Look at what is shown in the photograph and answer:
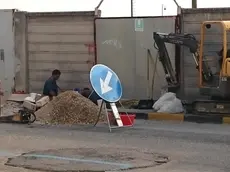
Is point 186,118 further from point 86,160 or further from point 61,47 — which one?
point 86,160

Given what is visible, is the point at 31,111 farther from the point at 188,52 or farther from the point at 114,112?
the point at 188,52

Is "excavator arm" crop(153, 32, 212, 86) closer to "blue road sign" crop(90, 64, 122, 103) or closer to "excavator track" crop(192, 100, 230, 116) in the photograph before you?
"excavator track" crop(192, 100, 230, 116)

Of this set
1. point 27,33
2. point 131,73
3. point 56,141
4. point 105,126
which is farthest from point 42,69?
point 56,141

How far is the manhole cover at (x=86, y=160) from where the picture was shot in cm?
830

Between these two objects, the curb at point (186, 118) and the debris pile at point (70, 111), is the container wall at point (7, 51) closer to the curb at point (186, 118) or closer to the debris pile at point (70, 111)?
the debris pile at point (70, 111)

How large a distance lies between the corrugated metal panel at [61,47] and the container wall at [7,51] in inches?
22.5

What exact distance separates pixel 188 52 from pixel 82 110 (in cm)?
414

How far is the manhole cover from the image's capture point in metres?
8.30

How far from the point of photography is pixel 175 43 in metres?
15.0

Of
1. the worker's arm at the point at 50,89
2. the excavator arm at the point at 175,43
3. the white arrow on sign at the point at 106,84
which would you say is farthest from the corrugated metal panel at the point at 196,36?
the white arrow on sign at the point at 106,84

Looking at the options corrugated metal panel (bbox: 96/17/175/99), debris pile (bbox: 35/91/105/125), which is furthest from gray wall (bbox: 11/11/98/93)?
debris pile (bbox: 35/91/105/125)

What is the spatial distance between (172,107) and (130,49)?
275 cm

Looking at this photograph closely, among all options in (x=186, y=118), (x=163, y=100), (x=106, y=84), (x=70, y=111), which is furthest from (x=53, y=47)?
(x=106, y=84)

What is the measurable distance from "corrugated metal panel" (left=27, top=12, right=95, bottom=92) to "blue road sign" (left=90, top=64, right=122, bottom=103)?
4931 mm
